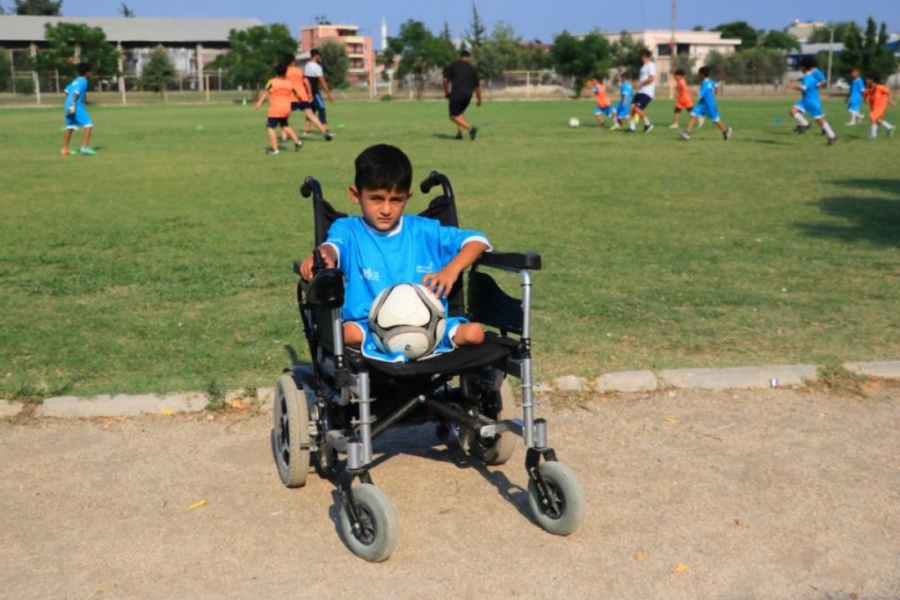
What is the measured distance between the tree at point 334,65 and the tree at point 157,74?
1080 cm

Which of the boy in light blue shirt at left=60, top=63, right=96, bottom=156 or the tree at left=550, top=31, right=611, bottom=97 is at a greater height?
the tree at left=550, top=31, right=611, bottom=97

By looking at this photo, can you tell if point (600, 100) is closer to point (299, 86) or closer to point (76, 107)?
point (299, 86)

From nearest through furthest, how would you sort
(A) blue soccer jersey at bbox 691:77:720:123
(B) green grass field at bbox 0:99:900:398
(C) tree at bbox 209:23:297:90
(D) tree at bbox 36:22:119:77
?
(B) green grass field at bbox 0:99:900:398 < (A) blue soccer jersey at bbox 691:77:720:123 < (D) tree at bbox 36:22:119:77 < (C) tree at bbox 209:23:297:90

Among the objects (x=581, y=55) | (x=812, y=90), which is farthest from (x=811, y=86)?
(x=581, y=55)

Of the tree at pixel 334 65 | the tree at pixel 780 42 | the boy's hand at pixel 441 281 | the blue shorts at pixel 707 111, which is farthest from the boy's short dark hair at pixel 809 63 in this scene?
the tree at pixel 780 42

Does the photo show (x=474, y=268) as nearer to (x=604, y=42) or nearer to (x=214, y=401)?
(x=214, y=401)

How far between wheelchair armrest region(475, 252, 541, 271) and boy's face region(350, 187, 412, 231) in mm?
411

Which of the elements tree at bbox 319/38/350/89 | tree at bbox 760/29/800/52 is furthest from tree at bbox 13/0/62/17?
tree at bbox 760/29/800/52

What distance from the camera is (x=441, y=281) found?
14.3 ft

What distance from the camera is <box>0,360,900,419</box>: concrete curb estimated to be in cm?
552

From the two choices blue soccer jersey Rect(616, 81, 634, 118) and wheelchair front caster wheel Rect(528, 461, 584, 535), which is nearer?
wheelchair front caster wheel Rect(528, 461, 584, 535)

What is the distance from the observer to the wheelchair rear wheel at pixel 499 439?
4.68 m

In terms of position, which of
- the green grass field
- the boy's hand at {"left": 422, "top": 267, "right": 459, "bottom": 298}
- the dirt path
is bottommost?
the dirt path

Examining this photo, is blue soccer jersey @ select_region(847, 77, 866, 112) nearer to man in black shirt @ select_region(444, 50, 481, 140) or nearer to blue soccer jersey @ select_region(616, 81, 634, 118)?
blue soccer jersey @ select_region(616, 81, 634, 118)
